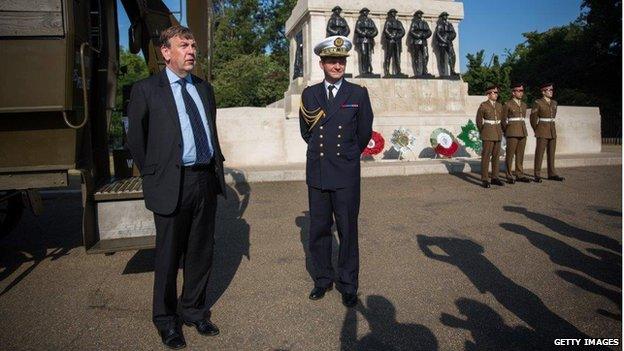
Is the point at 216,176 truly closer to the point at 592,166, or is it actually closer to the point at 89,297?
the point at 89,297

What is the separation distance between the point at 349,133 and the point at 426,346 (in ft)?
5.60

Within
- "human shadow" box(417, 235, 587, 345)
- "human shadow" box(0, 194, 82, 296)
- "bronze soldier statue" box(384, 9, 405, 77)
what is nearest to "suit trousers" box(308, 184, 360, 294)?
"human shadow" box(417, 235, 587, 345)

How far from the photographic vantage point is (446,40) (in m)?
14.7

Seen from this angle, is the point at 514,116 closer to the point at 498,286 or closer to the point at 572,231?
the point at 572,231

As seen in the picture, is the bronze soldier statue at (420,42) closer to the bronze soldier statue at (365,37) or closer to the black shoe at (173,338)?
the bronze soldier statue at (365,37)

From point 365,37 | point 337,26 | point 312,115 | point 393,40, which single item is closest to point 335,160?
point 312,115

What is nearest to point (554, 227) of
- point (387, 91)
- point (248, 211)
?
point (248, 211)

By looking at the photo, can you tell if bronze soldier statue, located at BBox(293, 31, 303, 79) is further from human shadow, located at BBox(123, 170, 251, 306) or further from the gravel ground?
the gravel ground

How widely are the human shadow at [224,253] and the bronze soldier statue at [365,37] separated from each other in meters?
8.06

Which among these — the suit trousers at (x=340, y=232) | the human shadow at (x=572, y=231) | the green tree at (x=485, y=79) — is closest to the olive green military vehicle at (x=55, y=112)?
the suit trousers at (x=340, y=232)

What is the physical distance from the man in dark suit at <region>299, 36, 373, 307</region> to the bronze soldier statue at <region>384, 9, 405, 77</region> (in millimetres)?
11130

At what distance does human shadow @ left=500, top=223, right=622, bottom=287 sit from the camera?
13.0ft

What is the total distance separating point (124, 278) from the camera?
4223mm

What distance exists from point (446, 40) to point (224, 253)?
40.8 feet
